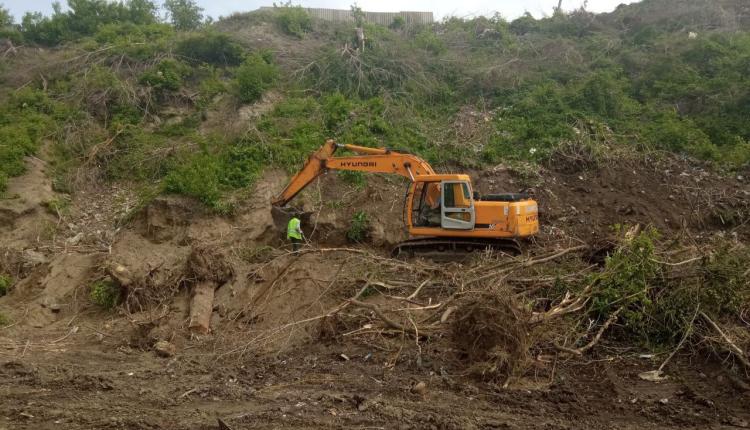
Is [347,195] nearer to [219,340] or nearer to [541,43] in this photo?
[219,340]

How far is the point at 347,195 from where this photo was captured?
14.2m

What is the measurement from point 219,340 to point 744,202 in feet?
37.2

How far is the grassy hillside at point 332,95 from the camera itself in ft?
50.4

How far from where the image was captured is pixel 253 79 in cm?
1723

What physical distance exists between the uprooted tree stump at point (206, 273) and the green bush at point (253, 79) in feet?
24.6

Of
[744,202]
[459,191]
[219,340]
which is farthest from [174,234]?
[744,202]

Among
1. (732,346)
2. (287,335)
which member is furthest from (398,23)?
(732,346)

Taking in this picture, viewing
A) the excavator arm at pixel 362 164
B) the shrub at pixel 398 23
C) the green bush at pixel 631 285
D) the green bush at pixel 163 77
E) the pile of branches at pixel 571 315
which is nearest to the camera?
the pile of branches at pixel 571 315

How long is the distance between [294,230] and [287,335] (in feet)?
12.3

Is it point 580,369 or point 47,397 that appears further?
point 580,369

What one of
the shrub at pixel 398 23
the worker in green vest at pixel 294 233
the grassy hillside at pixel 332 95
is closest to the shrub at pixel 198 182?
the grassy hillside at pixel 332 95

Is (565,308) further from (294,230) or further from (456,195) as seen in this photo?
(294,230)

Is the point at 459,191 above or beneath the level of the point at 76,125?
beneath

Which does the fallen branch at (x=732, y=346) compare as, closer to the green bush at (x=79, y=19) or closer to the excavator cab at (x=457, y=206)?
the excavator cab at (x=457, y=206)
